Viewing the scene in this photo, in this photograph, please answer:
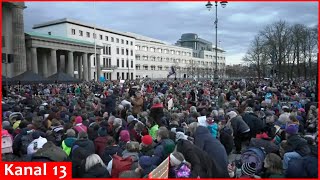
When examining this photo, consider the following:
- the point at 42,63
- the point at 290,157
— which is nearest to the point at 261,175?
the point at 290,157

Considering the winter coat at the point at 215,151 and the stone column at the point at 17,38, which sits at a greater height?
the stone column at the point at 17,38

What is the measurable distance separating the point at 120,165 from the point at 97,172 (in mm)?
529

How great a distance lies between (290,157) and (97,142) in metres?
4.13

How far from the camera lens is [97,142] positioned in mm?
7496

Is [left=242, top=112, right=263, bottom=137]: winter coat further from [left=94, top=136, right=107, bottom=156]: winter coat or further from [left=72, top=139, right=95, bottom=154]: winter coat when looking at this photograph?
[left=72, top=139, right=95, bottom=154]: winter coat

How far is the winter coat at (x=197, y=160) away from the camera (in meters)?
5.20

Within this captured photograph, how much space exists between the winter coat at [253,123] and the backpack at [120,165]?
547cm

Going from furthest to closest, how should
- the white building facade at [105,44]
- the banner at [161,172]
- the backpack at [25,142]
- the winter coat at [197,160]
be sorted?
the white building facade at [105,44] → the backpack at [25,142] → the winter coat at [197,160] → the banner at [161,172]

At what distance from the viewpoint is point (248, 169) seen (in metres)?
6.04

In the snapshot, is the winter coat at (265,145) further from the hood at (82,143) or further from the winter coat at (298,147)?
the hood at (82,143)

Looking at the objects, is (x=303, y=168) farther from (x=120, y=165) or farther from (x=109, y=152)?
(x=109, y=152)

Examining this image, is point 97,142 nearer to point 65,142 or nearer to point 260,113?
point 65,142

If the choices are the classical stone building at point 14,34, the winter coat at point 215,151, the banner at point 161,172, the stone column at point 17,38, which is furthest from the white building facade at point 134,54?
the banner at point 161,172

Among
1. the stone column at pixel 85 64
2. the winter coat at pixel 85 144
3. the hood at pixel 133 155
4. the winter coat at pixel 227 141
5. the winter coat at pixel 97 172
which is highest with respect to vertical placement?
the stone column at pixel 85 64
